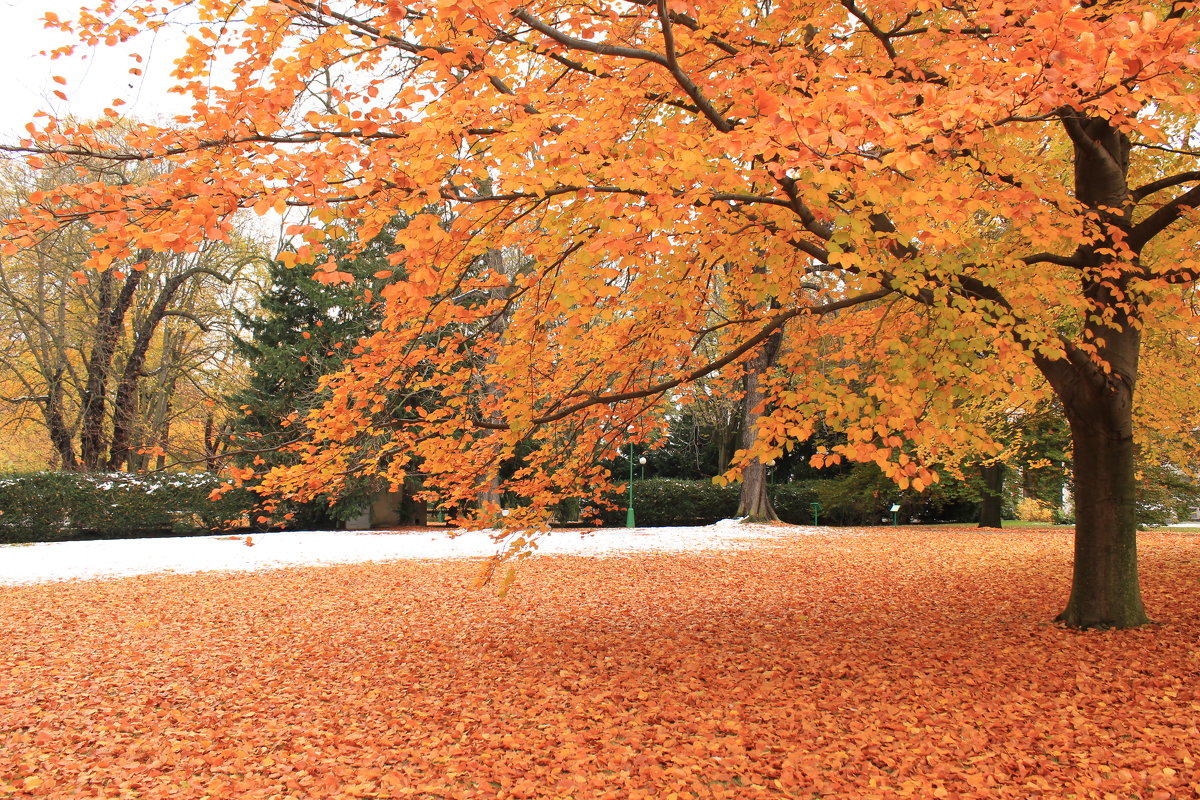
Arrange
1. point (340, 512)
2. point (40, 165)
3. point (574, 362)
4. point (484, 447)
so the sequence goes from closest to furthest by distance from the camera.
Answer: point (40, 165)
point (484, 447)
point (574, 362)
point (340, 512)

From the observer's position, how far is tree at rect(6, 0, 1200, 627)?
10.4 feet

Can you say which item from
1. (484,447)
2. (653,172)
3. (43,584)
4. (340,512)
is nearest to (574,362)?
(484,447)

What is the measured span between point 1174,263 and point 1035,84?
9.88 feet

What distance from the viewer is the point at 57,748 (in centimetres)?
397

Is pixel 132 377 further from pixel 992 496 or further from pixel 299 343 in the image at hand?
pixel 992 496

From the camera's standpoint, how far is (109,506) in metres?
16.0

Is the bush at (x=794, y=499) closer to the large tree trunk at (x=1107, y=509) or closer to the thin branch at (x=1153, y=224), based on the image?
the large tree trunk at (x=1107, y=509)

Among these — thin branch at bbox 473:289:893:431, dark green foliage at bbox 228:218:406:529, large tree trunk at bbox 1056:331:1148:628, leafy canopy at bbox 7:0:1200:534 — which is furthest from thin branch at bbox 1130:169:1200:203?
dark green foliage at bbox 228:218:406:529

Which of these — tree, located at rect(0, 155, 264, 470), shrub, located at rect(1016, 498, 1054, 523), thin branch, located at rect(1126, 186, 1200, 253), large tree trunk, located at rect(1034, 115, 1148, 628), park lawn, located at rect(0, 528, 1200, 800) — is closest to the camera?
park lawn, located at rect(0, 528, 1200, 800)

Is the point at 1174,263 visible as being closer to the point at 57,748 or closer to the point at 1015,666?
the point at 1015,666

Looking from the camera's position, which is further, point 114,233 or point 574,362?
point 574,362

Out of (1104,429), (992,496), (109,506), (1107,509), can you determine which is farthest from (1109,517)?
(109,506)

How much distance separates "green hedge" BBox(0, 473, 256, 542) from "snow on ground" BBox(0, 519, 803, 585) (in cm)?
92

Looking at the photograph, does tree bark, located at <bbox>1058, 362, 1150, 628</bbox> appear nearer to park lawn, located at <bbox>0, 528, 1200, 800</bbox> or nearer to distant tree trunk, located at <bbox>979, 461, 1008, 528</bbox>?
park lawn, located at <bbox>0, 528, 1200, 800</bbox>
